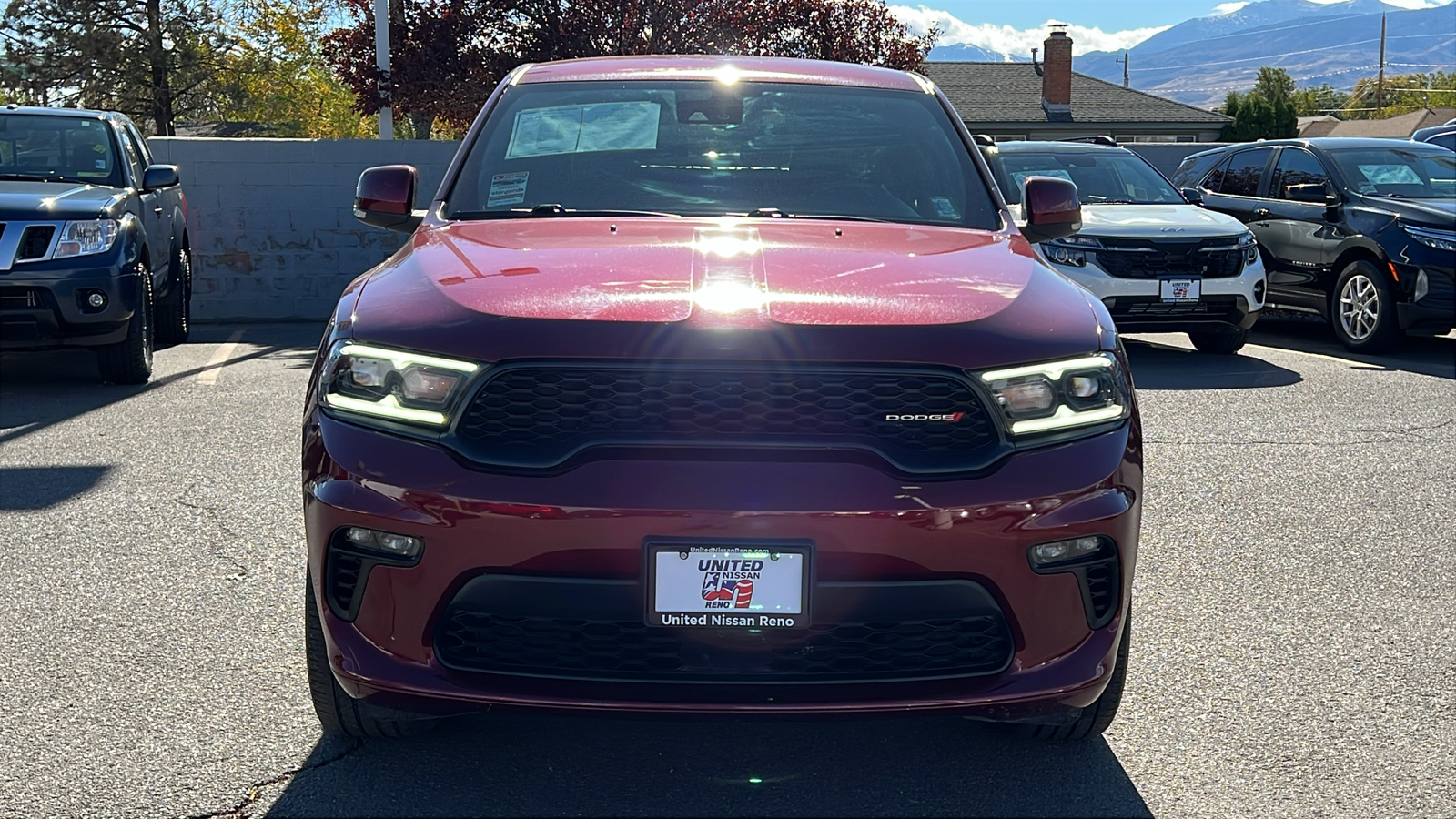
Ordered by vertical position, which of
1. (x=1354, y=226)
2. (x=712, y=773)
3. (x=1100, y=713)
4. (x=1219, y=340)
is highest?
(x=1354, y=226)

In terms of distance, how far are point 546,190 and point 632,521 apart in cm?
169

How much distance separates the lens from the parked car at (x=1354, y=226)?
10742 mm

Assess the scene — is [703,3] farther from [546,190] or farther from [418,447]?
[418,447]

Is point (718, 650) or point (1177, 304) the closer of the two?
point (718, 650)

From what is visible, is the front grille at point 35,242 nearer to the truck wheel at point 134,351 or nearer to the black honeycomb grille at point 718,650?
the truck wheel at point 134,351

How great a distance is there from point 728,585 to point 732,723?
0.33m

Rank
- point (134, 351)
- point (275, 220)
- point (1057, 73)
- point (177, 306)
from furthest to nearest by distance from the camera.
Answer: point (1057, 73) → point (275, 220) → point (177, 306) → point (134, 351)

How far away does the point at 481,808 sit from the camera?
309 cm

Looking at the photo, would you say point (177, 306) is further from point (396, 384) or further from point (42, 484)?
point (396, 384)

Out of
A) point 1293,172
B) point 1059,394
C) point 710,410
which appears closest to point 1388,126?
point 1293,172

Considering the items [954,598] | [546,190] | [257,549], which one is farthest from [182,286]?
[954,598]

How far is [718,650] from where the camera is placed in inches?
113

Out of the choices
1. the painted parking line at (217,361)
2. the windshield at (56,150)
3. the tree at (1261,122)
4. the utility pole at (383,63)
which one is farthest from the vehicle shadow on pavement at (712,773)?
the tree at (1261,122)

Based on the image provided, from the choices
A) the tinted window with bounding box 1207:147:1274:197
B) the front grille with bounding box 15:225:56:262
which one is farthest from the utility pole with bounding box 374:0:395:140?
the tinted window with bounding box 1207:147:1274:197
